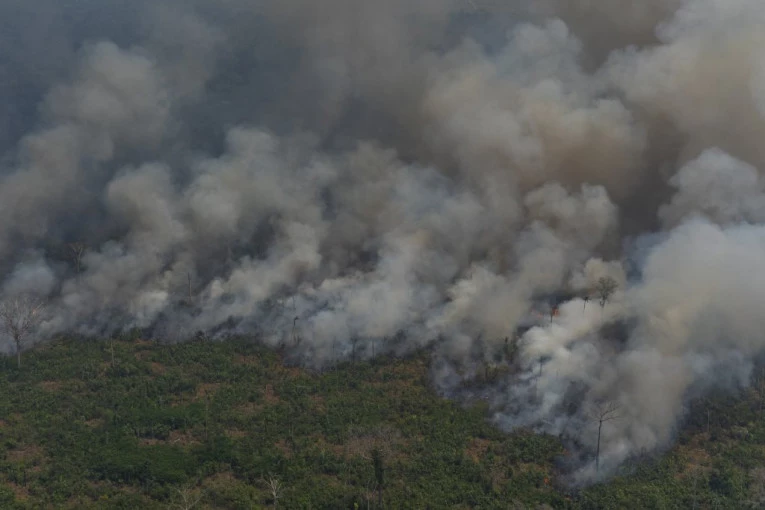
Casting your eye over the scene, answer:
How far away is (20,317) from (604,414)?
39400 millimetres

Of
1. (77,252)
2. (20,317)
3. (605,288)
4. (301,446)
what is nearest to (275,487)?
(301,446)

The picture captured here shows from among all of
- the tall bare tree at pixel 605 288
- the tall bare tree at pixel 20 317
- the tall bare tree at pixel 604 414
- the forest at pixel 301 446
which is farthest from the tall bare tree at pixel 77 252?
the tall bare tree at pixel 604 414

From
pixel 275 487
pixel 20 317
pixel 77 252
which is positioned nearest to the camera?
pixel 275 487

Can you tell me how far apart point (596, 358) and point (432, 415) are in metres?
10.5

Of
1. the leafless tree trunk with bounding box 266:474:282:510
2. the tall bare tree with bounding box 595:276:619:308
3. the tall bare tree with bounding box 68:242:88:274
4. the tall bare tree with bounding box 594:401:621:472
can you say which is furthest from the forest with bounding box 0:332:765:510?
the tall bare tree with bounding box 68:242:88:274

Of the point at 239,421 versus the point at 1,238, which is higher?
the point at 1,238

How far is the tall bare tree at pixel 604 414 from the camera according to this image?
41594mm

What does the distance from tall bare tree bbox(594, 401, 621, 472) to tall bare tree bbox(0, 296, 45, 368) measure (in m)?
35.3

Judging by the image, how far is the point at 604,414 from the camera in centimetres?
4281

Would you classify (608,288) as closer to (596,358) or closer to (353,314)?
(596,358)

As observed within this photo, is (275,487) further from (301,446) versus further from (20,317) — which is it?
(20,317)

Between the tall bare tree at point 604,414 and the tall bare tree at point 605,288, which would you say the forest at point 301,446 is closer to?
the tall bare tree at point 604,414

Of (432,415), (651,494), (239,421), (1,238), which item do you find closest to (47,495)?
(239,421)

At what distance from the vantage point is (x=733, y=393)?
46750 mm
